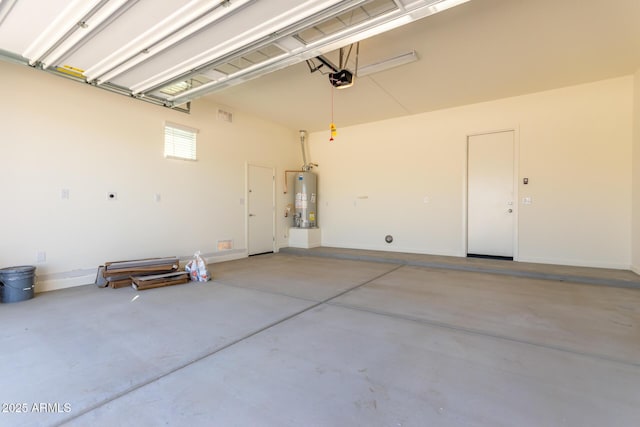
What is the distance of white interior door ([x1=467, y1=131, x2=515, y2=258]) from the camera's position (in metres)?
5.66

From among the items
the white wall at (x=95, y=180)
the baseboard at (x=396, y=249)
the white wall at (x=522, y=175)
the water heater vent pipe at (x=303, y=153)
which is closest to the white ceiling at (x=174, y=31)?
the white wall at (x=95, y=180)

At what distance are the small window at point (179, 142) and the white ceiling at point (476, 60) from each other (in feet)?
3.02

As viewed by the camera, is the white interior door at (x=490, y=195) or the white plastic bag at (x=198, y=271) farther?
the white interior door at (x=490, y=195)

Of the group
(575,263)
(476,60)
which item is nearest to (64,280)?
(476,60)

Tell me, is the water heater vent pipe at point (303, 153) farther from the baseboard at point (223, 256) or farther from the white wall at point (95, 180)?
the baseboard at point (223, 256)

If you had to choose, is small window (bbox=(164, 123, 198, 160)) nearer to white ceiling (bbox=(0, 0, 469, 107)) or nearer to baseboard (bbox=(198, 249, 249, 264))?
white ceiling (bbox=(0, 0, 469, 107))

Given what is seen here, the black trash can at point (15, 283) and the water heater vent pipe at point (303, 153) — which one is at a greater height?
the water heater vent pipe at point (303, 153)

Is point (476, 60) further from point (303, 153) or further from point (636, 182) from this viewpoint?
point (303, 153)

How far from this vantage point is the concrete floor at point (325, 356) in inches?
63.4

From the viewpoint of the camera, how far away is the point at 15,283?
3414 mm

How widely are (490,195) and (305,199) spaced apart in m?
4.05

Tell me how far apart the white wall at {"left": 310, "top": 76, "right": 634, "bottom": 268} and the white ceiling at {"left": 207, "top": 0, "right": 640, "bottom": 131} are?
39 cm

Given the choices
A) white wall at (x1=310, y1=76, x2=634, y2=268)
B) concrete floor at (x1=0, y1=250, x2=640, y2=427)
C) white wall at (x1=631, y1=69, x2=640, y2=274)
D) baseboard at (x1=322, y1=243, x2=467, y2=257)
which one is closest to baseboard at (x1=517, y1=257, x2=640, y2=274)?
white wall at (x1=310, y1=76, x2=634, y2=268)

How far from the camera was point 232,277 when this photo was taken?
4746 millimetres
